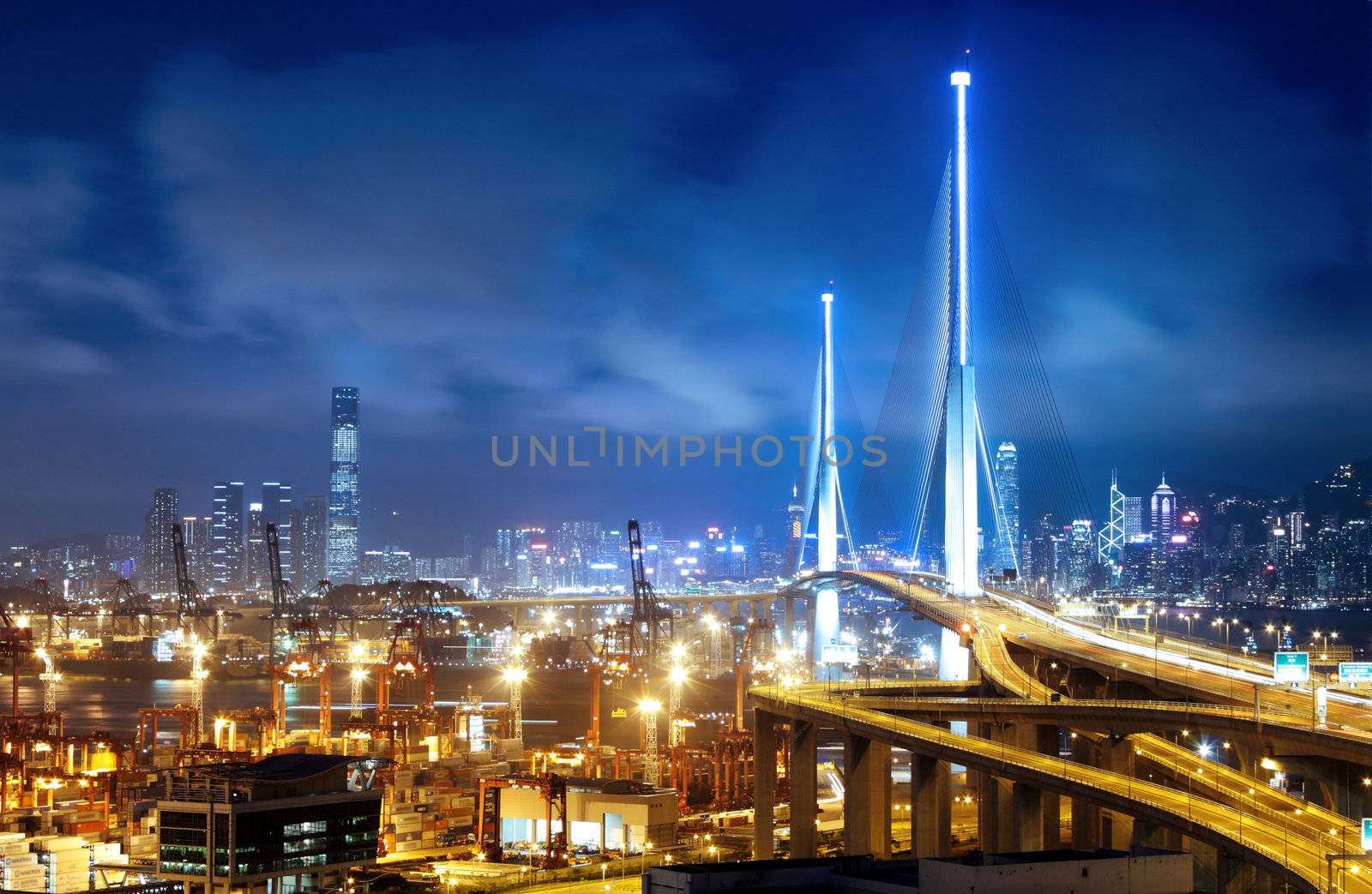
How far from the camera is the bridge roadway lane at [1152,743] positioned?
63.1 feet

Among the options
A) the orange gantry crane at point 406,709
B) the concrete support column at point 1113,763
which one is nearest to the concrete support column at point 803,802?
the concrete support column at point 1113,763

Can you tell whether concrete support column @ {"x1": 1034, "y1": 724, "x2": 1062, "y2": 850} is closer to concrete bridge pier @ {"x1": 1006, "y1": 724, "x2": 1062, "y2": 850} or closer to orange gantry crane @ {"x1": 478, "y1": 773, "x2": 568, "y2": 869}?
concrete bridge pier @ {"x1": 1006, "y1": 724, "x2": 1062, "y2": 850}

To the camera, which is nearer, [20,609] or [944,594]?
[944,594]

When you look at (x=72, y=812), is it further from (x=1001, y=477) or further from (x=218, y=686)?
(x=1001, y=477)

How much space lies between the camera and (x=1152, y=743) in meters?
27.4

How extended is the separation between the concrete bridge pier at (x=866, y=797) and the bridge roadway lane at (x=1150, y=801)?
50 centimetres

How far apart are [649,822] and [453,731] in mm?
16312

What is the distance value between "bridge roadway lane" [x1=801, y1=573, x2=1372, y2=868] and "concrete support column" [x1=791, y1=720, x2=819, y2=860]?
3.94 m

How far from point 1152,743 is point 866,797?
198 inches

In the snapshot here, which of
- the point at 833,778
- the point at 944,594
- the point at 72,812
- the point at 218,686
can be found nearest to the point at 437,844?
the point at 72,812

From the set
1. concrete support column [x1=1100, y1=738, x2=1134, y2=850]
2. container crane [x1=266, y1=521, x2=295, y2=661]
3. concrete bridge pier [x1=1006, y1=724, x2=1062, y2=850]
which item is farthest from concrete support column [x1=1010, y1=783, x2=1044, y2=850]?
container crane [x1=266, y1=521, x2=295, y2=661]

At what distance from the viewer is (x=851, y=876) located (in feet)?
43.4

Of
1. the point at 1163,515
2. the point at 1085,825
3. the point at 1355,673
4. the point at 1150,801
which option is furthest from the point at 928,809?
the point at 1163,515

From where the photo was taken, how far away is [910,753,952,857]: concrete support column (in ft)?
78.5
